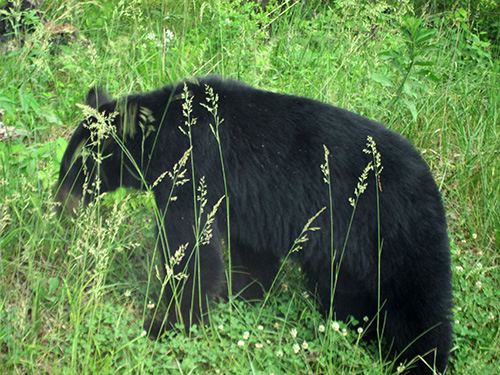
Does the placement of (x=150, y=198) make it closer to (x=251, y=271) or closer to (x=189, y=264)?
(x=189, y=264)

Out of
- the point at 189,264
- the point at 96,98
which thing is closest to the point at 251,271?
the point at 189,264

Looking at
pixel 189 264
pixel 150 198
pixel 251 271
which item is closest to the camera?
pixel 189 264

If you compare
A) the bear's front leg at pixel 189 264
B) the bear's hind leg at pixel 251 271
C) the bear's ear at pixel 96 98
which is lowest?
the bear's hind leg at pixel 251 271

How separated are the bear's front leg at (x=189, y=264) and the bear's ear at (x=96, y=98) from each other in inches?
33.1

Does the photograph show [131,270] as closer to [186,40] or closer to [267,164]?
[267,164]

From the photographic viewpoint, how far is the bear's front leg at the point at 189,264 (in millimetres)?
2695

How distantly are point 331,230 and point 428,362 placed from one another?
2.60ft

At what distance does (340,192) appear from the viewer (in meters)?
2.70

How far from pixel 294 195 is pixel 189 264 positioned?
1.97ft

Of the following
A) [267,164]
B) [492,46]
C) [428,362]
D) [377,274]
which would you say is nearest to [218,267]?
[267,164]

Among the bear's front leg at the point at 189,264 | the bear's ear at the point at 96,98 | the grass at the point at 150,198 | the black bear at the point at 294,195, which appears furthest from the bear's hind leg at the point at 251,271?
the bear's ear at the point at 96,98

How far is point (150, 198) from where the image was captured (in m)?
3.03

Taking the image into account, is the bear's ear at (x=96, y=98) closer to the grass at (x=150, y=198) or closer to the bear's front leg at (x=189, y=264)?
the grass at (x=150, y=198)

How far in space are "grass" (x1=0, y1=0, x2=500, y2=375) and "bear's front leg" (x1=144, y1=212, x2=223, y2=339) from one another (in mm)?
135
